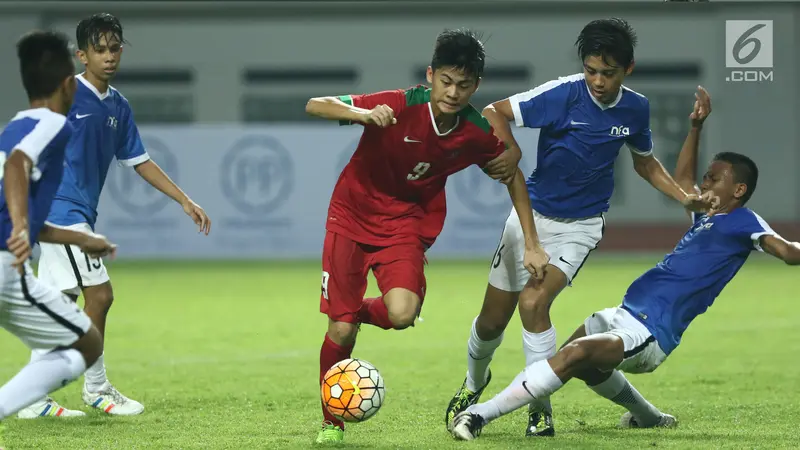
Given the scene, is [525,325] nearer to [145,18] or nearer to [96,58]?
[96,58]

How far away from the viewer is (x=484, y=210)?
60.4 ft

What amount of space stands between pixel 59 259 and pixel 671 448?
11.6 feet

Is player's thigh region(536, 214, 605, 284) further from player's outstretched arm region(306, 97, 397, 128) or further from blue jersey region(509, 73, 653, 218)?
player's outstretched arm region(306, 97, 397, 128)

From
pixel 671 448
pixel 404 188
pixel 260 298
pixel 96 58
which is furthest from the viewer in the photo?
pixel 260 298

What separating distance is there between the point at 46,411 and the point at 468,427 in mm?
2534

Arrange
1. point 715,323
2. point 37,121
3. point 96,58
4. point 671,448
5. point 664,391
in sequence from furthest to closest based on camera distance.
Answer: point 715,323 → point 664,391 → point 96,58 → point 671,448 → point 37,121

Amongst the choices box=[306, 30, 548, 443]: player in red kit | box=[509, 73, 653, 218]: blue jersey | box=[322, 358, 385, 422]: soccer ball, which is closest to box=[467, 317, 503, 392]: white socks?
box=[306, 30, 548, 443]: player in red kit

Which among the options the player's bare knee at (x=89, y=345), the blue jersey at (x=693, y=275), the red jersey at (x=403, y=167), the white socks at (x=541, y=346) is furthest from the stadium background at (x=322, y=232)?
the red jersey at (x=403, y=167)

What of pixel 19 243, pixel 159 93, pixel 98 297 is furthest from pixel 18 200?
pixel 159 93

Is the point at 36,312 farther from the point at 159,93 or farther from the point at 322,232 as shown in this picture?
the point at 159,93

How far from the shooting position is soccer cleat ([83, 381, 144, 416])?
21.6 feet

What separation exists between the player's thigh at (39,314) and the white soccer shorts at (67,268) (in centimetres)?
173

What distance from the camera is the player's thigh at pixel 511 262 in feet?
20.0

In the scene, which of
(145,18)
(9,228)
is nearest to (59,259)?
(9,228)
